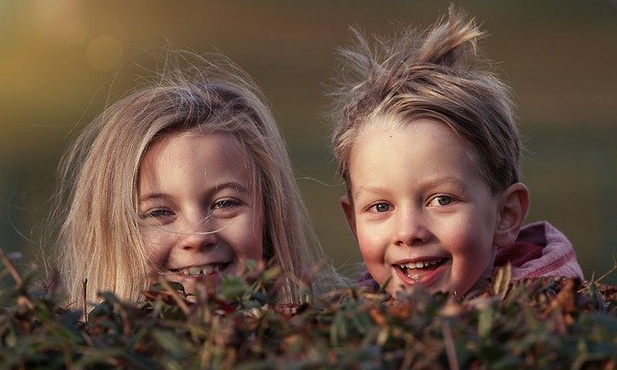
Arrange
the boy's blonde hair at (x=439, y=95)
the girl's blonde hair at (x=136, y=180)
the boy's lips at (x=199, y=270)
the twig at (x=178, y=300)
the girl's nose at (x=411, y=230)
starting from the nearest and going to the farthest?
the twig at (x=178, y=300) < the girl's nose at (x=411, y=230) < the boy's blonde hair at (x=439, y=95) < the boy's lips at (x=199, y=270) < the girl's blonde hair at (x=136, y=180)

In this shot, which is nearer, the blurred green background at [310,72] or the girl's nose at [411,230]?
the girl's nose at [411,230]

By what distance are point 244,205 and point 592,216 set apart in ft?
15.1

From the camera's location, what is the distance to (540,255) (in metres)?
2.62

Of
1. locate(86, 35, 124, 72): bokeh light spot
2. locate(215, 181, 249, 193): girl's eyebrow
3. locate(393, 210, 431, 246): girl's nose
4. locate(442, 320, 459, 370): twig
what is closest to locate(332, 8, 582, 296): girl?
→ locate(393, 210, 431, 246): girl's nose

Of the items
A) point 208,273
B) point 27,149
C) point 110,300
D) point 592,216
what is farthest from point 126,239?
point 592,216

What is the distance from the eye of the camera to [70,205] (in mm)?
3234

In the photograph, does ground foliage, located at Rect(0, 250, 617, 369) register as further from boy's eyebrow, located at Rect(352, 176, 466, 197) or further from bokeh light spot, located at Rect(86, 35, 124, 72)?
bokeh light spot, located at Rect(86, 35, 124, 72)

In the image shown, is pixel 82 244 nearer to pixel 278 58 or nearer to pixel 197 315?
pixel 197 315

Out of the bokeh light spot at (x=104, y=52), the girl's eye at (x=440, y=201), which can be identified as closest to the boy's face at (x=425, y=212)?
the girl's eye at (x=440, y=201)

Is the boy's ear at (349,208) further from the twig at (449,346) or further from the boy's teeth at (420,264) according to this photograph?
the twig at (449,346)

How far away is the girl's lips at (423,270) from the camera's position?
2.27m

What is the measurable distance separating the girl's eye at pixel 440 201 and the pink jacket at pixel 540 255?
0.82 feet

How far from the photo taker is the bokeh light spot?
641cm

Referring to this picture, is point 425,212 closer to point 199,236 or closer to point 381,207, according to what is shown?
point 381,207
